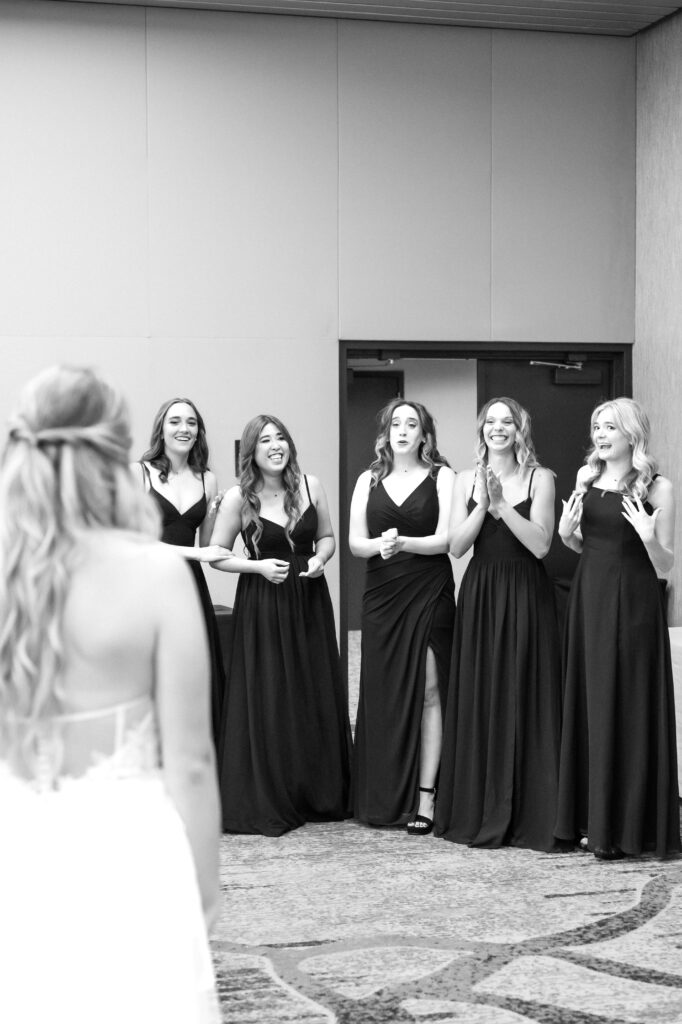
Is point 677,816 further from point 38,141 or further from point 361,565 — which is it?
point 361,565

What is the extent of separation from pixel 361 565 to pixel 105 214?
5.17m

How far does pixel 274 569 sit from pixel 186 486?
2.11ft

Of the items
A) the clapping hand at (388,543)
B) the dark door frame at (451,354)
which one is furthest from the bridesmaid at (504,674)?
the dark door frame at (451,354)

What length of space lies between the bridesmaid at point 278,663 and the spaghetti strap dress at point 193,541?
0.14 meters

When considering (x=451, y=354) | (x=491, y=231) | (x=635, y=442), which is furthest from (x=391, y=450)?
(x=491, y=231)

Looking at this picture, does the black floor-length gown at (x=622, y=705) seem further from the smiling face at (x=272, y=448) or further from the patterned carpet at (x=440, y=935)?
the smiling face at (x=272, y=448)

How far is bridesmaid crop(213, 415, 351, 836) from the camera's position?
521cm

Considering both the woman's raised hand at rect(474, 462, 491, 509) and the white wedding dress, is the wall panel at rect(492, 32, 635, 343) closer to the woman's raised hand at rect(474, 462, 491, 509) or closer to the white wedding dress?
the woman's raised hand at rect(474, 462, 491, 509)

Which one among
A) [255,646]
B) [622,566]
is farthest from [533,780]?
[255,646]

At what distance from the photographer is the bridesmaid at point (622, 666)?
15.5 ft

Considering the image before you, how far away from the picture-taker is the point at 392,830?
5.19m

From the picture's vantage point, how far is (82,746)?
174 cm

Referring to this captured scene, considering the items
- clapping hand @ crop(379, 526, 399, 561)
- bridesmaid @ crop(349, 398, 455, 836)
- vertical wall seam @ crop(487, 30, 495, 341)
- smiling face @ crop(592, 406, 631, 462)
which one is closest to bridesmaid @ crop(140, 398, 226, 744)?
bridesmaid @ crop(349, 398, 455, 836)

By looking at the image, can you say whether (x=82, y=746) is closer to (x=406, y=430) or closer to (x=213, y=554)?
(x=213, y=554)
